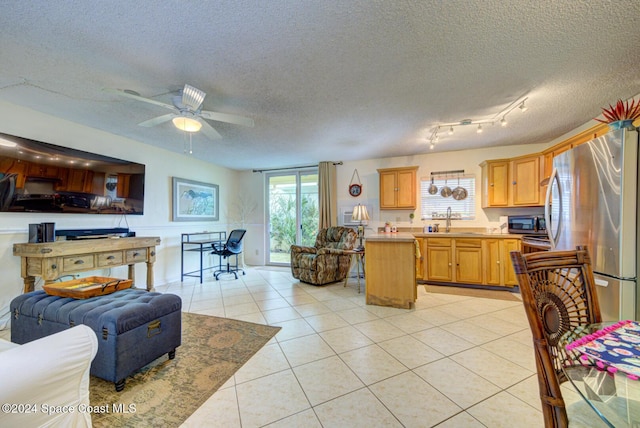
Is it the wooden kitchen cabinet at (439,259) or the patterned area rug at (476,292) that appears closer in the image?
the patterned area rug at (476,292)

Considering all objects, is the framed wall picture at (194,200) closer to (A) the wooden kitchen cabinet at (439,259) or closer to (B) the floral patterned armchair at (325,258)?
(B) the floral patterned armchair at (325,258)

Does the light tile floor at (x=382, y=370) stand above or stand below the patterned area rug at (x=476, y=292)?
above

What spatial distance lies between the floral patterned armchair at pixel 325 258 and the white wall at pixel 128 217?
229 cm

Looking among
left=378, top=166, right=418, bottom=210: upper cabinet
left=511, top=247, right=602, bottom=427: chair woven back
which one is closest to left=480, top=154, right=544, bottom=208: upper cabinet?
left=378, top=166, right=418, bottom=210: upper cabinet

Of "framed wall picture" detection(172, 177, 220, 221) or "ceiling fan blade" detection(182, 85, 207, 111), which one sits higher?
"ceiling fan blade" detection(182, 85, 207, 111)

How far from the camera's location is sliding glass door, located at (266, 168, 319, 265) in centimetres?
584

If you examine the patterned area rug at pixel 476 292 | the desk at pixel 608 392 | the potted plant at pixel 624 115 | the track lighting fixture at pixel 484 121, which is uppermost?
the track lighting fixture at pixel 484 121

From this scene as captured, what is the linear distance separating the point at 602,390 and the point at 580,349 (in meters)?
0.18

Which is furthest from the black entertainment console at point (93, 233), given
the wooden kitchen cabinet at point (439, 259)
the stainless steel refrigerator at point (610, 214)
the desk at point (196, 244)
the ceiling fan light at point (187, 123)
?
the stainless steel refrigerator at point (610, 214)

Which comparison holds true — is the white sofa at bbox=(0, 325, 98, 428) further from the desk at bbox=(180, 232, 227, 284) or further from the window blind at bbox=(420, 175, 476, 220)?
the window blind at bbox=(420, 175, 476, 220)

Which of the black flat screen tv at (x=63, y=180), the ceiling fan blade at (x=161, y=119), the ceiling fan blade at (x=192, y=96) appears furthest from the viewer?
the black flat screen tv at (x=63, y=180)

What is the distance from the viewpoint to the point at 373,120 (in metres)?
3.15

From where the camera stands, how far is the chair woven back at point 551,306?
790 millimetres

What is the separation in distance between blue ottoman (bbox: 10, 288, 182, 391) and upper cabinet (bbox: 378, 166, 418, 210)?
3.94 meters
